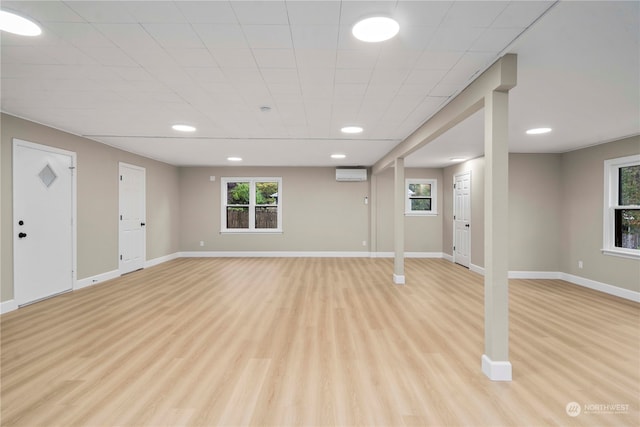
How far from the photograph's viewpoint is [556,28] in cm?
189

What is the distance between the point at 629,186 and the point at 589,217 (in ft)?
2.45

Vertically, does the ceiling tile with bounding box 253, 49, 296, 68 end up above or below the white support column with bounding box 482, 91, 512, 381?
above

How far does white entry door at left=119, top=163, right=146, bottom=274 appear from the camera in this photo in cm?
592

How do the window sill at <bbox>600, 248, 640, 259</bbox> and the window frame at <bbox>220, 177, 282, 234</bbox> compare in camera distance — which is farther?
the window frame at <bbox>220, 177, 282, 234</bbox>

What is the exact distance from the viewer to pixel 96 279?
5.21 meters

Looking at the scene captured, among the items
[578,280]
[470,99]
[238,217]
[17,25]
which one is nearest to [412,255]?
[578,280]

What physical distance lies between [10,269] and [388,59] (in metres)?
5.04

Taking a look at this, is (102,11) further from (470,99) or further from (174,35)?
(470,99)

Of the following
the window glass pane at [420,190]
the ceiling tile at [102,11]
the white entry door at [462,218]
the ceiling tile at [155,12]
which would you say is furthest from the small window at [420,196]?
the ceiling tile at [102,11]

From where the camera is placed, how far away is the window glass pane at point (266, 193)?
8289mm

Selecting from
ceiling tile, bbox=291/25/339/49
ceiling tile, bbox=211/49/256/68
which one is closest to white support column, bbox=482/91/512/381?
ceiling tile, bbox=291/25/339/49

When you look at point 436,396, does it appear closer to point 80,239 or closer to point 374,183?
point 80,239

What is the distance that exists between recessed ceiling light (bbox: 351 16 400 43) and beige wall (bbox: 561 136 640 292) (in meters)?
4.82

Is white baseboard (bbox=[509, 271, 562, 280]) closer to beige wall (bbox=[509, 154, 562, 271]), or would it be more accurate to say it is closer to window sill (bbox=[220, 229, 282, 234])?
beige wall (bbox=[509, 154, 562, 271])
